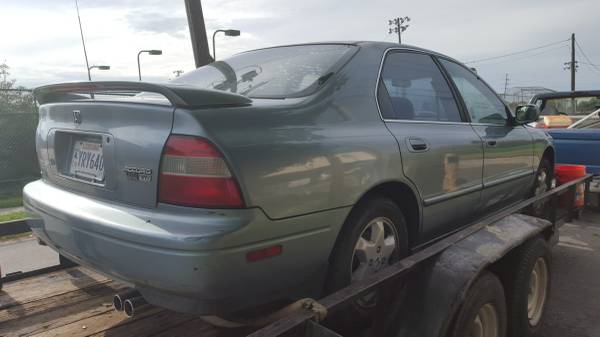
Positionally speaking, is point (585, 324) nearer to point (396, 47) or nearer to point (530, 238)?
point (530, 238)

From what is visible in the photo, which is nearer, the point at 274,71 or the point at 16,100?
the point at 274,71

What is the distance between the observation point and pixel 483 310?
2336mm

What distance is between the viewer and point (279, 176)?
190 cm

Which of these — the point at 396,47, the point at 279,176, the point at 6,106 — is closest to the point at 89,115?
the point at 279,176

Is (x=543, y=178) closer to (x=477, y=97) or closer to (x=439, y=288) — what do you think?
(x=477, y=97)

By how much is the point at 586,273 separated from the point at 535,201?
138cm

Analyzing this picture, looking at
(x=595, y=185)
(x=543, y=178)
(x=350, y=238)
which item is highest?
(x=350, y=238)

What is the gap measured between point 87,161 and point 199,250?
2.90 feet

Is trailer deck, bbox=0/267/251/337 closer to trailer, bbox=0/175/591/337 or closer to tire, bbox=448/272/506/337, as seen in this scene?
trailer, bbox=0/175/591/337

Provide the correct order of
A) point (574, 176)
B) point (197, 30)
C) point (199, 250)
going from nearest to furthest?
1. point (199, 250)
2. point (574, 176)
3. point (197, 30)

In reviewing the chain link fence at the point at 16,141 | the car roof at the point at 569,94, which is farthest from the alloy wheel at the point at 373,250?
the chain link fence at the point at 16,141

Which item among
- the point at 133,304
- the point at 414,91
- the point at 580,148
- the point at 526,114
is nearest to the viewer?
the point at 133,304

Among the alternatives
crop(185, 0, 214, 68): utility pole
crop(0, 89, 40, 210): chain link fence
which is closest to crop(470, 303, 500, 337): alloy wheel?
crop(185, 0, 214, 68): utility pole

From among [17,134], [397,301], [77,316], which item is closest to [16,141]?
[17,134]
